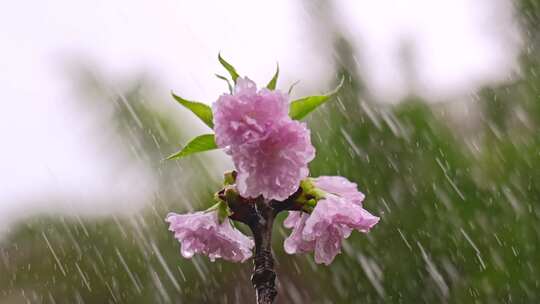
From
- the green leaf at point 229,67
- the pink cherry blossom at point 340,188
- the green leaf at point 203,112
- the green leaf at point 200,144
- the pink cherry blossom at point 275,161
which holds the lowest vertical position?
the pink cherry blossom at point 340,188

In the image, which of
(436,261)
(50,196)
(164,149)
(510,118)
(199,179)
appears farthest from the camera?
(50,196)

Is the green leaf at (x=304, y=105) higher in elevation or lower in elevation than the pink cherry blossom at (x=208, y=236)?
higher

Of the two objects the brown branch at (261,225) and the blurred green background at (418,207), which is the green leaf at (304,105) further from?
the blurred green background at (418,207)

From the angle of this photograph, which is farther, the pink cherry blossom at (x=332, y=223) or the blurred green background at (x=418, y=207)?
the blurred green background at (x=418, y=207)

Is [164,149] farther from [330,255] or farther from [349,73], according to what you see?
[330,255]

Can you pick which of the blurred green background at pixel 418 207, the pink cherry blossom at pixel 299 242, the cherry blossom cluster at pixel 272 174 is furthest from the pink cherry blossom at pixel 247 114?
the blurred green background at pixel 418 207

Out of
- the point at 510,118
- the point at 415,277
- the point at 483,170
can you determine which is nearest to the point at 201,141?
the point at 415,277
